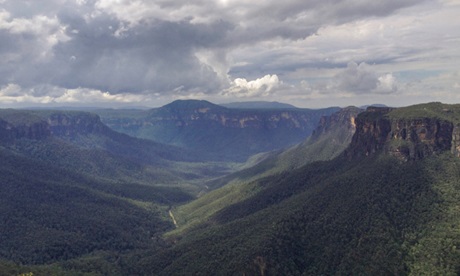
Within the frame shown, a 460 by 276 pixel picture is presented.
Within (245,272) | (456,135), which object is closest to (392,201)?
(456,135)

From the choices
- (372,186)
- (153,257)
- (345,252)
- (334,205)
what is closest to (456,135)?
(372,186)

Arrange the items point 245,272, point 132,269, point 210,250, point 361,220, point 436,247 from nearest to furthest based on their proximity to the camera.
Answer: point 436,247
point 245,272
point 361,220
point 210,250
point 132,269

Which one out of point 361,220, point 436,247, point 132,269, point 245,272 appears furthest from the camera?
point 132,269

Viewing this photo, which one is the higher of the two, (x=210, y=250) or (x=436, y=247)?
(x=436, y=247)

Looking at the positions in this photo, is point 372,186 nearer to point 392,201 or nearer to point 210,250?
point 392,201

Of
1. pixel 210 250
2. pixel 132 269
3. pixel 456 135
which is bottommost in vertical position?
pixel 132 269

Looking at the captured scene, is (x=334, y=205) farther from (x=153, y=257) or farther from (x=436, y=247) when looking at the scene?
(x=153, y=257)

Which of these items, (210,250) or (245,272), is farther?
(210,250)
